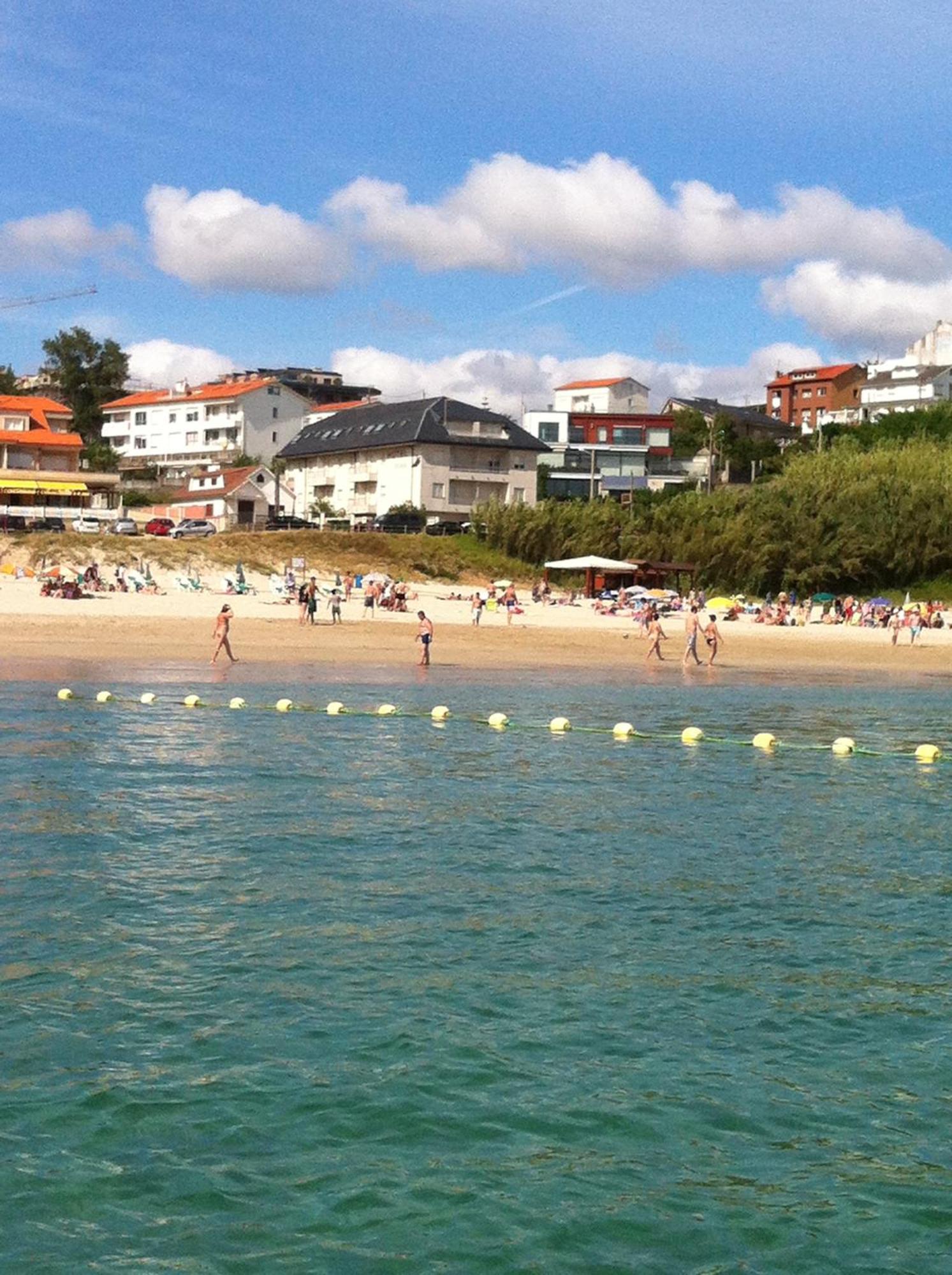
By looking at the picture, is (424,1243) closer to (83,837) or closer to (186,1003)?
(186,1003)

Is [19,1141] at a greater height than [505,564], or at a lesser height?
lesser

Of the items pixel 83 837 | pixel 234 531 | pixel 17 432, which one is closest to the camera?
pixel 83 837

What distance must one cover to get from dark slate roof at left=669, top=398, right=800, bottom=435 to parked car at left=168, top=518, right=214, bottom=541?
201 feet

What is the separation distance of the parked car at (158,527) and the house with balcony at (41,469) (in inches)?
162

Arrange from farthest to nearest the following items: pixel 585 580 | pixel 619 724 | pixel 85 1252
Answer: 1. pixel 585 580
2. pixel 619 724
3. pixel 85 1252

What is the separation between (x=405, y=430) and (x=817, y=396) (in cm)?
6272

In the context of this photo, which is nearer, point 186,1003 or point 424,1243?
point 424,1243

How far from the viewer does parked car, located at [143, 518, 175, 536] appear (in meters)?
69.2

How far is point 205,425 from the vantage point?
112375mm

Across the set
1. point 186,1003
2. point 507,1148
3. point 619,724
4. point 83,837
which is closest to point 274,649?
point 619,724

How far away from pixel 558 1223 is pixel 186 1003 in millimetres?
4096

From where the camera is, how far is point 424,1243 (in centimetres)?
735

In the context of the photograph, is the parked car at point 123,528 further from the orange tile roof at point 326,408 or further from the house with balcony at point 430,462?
the orange tile roof at point 326,408

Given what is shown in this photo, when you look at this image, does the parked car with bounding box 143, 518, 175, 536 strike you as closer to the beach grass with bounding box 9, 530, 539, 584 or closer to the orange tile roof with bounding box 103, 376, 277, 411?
the beach grass with bounding box 9, 530, 539, 584
